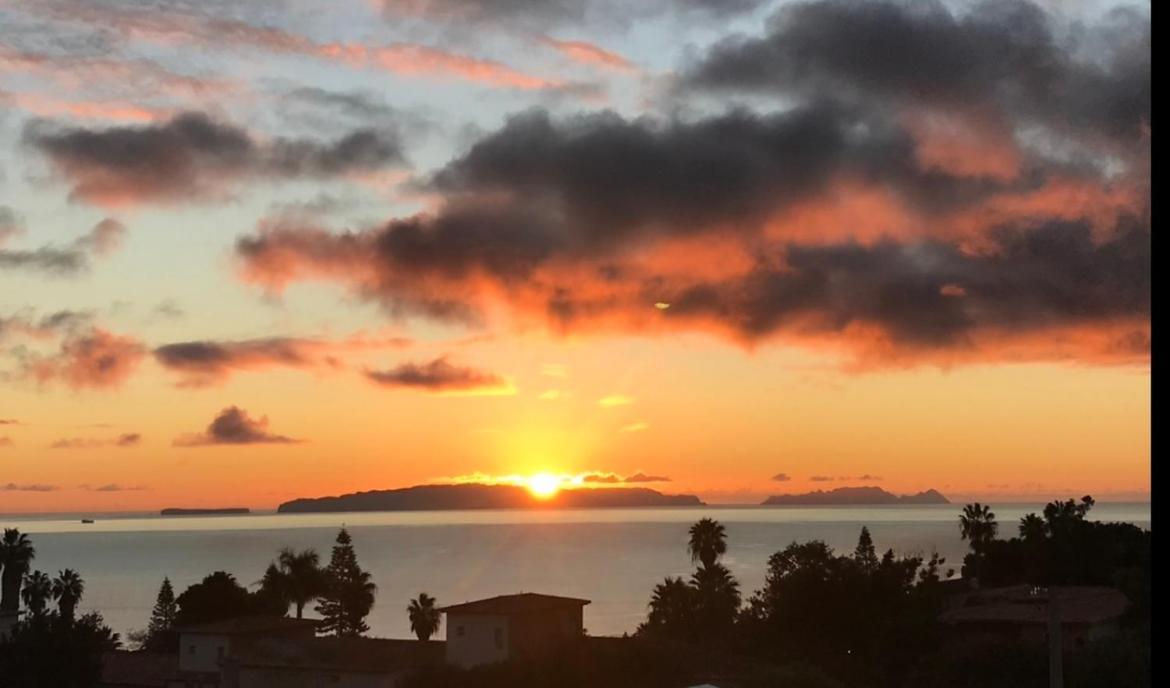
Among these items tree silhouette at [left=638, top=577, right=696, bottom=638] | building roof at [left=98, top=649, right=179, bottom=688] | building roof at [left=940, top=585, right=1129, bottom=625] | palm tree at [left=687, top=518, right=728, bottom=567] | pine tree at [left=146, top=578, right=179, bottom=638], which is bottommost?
pine tree at [left=146, top=578, right=179, bottom=638]

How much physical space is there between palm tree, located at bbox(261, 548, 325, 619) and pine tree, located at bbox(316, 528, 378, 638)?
109cm

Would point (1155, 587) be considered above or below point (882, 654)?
above

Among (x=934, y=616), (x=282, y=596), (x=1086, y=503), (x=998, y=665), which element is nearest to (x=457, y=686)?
(x=998, y=665)

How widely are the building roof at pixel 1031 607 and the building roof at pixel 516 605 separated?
26.3m

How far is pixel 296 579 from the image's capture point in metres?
113

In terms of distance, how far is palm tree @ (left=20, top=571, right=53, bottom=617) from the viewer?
354ft

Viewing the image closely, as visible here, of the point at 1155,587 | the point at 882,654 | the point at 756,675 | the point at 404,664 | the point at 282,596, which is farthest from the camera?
the point at 282,596

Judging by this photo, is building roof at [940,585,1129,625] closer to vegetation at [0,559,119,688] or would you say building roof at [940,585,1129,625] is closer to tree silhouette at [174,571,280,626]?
vegetation at [0,559,119,688]

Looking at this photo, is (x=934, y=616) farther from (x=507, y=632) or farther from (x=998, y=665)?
(x=507, y=632)

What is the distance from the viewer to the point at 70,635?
251 feet

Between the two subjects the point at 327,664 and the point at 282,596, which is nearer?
the point at 327,664

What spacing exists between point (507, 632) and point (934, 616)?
2940 cm

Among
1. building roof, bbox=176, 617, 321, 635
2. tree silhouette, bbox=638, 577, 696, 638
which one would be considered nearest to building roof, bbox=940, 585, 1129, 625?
tree silhouette, bbox=638, 577, 696, 638

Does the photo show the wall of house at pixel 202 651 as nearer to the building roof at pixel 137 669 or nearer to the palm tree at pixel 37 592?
the building roof at pixel 137 669
